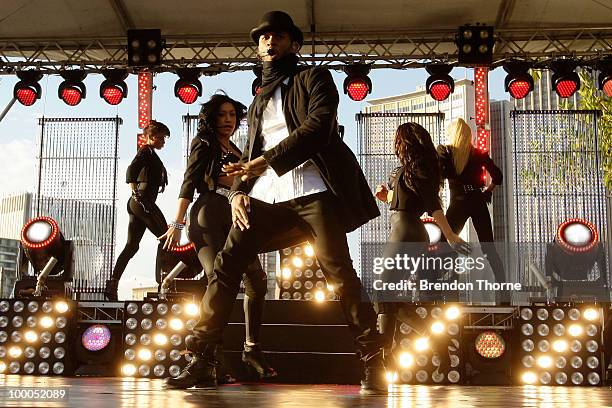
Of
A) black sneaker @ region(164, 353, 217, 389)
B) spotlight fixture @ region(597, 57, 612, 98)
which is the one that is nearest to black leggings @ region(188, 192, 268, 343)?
black sneaker @ region(164, 353, 217, 389)

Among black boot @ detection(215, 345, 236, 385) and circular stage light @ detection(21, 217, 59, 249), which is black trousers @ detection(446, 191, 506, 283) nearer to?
black boot @ detection(215, 345, 236, 385)

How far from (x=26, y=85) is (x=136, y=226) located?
352 cm

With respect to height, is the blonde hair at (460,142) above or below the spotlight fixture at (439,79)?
below

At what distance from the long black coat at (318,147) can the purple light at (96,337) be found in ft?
8.19

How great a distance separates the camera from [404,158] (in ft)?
13.9

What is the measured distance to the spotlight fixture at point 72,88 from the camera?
9.12 meters

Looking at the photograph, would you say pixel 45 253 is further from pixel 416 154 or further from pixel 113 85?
pixel 416 154

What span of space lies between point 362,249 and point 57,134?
547cm

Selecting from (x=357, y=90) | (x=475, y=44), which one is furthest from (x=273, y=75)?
(x=357, y=90)

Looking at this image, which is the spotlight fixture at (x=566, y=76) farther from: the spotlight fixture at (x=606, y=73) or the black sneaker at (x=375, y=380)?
the black sneaker at (x=375, y=380)

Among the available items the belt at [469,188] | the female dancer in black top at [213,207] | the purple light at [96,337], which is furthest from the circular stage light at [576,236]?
the purple light at [96,337]

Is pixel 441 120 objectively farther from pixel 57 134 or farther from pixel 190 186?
pixel 190 186

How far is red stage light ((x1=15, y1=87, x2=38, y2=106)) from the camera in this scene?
9078 millimetres

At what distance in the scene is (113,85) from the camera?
905 centimetres
